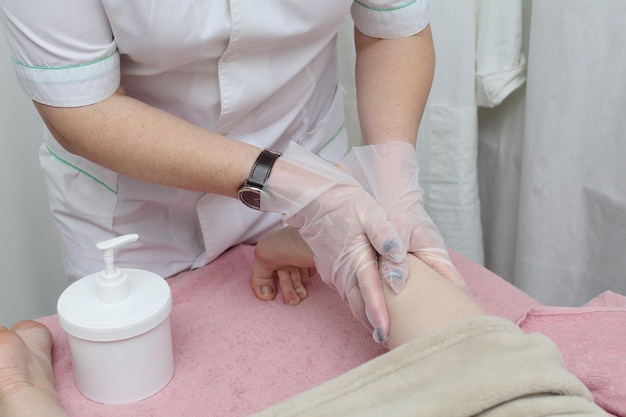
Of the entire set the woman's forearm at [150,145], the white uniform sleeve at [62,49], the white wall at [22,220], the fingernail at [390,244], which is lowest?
the white wall at [22,220]

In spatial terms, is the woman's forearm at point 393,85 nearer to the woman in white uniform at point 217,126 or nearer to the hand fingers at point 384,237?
the woman in white uniform at point 217,126

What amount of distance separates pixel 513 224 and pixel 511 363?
1114mm

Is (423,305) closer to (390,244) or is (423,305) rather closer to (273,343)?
(390,244)

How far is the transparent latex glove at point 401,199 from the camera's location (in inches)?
37.0

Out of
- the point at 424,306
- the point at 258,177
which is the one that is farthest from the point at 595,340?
the point at 258,177

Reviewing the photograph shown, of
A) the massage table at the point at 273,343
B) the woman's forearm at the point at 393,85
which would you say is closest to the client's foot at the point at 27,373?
the massage table at the point at 273,343

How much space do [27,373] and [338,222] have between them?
1.38 ft

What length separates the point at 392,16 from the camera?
3.84 feet

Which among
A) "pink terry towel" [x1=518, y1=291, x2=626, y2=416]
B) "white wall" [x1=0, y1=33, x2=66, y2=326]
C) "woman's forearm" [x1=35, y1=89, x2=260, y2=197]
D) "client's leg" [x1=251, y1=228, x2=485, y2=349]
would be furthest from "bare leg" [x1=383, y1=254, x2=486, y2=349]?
"white wall" [x1=0, y1=33, x2=66, y2=326]

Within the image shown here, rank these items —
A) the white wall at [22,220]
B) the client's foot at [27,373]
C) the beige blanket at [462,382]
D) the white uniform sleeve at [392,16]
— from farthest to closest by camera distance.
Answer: the white wall at [22,220], the white uniform sleeve at [392,16], the client's foot at [27,373], the beige blanket at [462,382]

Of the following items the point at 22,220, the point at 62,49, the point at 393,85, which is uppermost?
the point at 62,49

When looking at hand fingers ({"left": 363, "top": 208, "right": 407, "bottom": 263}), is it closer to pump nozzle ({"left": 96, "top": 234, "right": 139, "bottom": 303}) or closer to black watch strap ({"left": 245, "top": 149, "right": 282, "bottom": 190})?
black watch strap ({"left": 245, "top": 149, "right": 282, "bottom": 190})

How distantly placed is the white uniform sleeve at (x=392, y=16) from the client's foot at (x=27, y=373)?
0.70 m

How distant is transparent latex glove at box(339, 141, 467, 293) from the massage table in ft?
0.39
